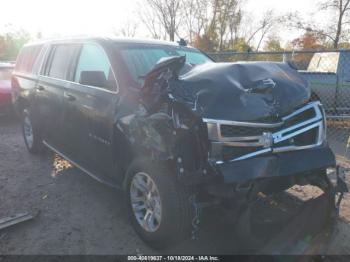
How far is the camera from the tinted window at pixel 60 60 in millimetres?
4684

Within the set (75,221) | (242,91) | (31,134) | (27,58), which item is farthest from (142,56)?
(27,58)

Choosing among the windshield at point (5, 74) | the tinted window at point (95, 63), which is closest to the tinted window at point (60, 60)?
the tinted window at point (95, 63)

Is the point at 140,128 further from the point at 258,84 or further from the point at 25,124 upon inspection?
the point at 25,124

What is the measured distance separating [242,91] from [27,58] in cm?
489

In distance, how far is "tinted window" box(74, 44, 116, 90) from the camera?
147 inches

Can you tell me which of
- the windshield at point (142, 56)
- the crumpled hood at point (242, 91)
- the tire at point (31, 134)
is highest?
the windshield at point (142, 56)

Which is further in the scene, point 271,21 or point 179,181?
point 271,21

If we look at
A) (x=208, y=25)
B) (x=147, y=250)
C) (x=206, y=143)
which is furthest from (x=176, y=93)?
(x=208, y=25)

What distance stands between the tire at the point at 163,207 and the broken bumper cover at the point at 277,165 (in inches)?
17.6

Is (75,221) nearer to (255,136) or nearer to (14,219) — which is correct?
(14,219)

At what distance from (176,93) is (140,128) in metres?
0.50

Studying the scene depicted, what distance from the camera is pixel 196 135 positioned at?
2.72m

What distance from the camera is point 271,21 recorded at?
44.2 meters

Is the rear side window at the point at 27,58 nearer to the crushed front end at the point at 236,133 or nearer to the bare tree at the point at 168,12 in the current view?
the crushed front end at the point at 236,133
